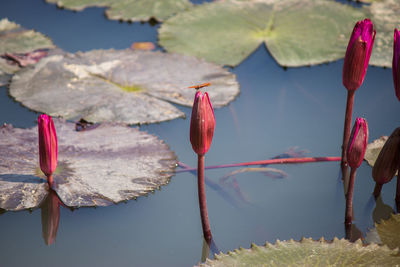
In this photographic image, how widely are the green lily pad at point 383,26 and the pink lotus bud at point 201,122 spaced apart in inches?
62.0

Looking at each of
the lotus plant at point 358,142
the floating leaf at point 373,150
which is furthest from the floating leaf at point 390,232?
the floating leaf at point 373,150

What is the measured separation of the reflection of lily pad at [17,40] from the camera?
9.27 feet

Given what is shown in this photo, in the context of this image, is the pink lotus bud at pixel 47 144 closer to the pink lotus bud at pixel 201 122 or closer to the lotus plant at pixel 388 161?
the pink lotus bud at pixel 201 122

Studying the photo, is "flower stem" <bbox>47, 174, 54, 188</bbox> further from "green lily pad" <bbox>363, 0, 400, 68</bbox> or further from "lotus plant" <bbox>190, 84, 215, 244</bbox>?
"green lily pad" <bbox>363, 0, 400, 68</bbox>

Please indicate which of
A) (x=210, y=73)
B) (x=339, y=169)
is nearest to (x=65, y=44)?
(x=210, y=73)

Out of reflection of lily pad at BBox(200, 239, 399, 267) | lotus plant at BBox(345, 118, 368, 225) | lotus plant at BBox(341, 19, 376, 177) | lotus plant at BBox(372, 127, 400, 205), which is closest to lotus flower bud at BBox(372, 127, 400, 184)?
lotus plant at BBox(372, 127, 400, 205)

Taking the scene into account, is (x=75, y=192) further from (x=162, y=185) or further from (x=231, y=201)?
(x=231, y=201)

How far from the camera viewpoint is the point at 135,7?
3357 mm

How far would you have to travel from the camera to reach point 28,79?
8.26ft

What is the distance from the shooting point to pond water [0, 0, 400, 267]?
1716 mm

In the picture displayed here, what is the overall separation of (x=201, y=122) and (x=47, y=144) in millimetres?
599

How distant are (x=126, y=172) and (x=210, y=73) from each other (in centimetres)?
92

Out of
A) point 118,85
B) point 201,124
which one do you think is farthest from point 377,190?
point 118,85

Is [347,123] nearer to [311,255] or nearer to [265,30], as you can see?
[311,255]
